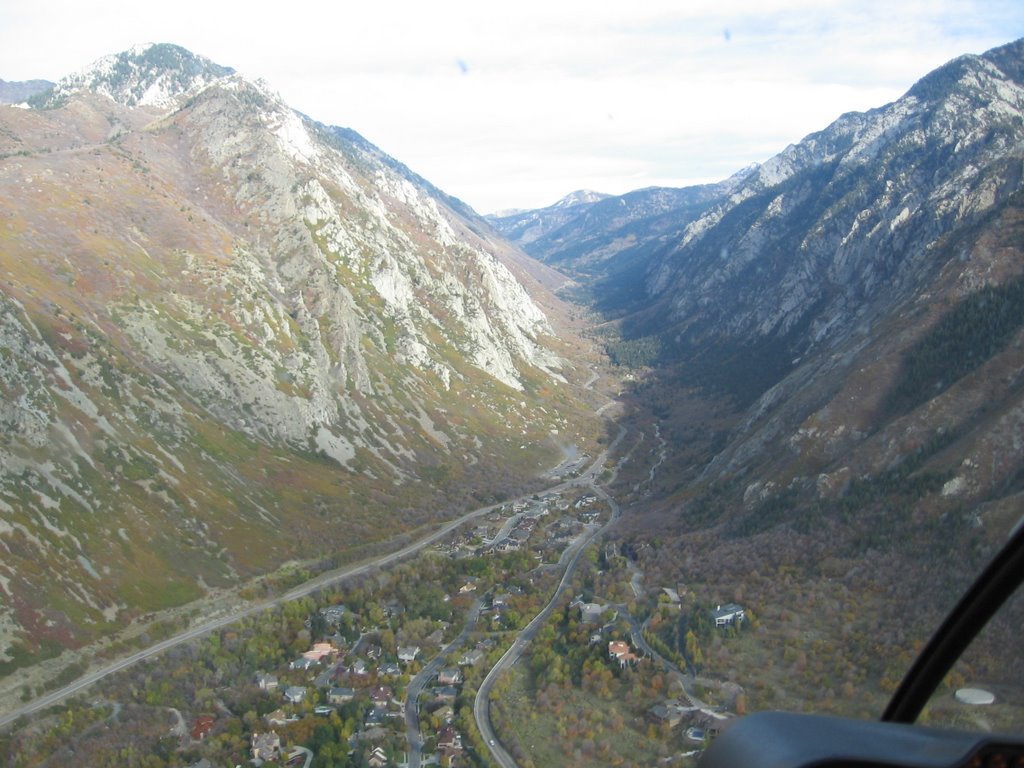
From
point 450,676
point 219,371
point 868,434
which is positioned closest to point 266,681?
point 450,676

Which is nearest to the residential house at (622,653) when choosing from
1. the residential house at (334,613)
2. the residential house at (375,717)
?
the residential house at (375,717)

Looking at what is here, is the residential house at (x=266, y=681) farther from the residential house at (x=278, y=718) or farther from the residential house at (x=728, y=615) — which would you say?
the residential house at (x=728, y=615)

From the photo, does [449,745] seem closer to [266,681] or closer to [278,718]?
[278,718]

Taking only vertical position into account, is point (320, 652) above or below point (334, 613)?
below

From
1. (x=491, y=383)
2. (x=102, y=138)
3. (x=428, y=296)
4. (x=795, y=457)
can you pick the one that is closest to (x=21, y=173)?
(x=102, y=138)

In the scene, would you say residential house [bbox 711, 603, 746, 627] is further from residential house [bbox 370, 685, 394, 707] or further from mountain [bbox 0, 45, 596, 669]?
mountain [bbox 0, 45, 596, 669]

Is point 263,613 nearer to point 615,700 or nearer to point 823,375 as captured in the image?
point 615,700
